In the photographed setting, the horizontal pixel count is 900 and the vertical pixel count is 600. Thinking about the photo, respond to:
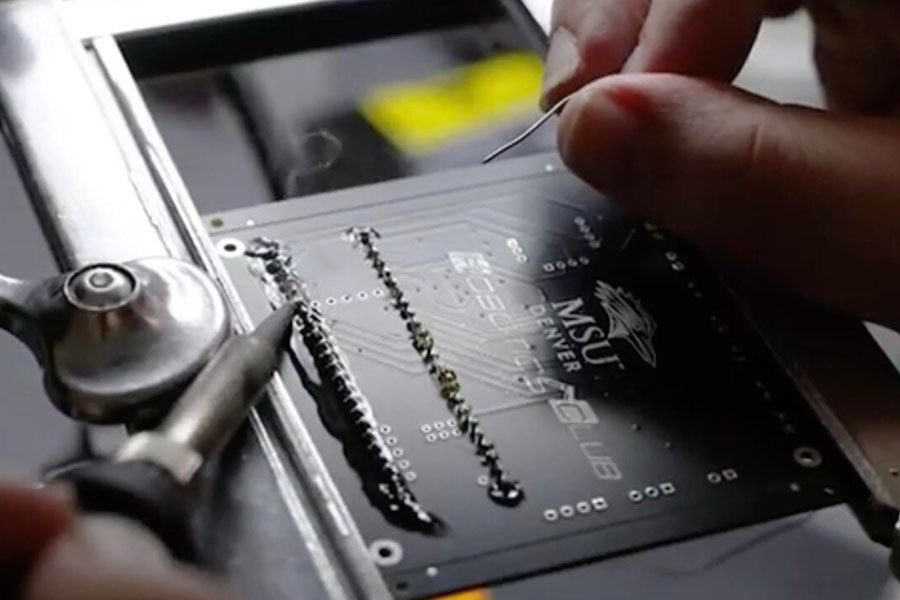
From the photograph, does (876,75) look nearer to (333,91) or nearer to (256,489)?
(333,91)

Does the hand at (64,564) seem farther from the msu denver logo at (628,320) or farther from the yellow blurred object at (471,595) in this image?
the msu denver logo at (628,320)

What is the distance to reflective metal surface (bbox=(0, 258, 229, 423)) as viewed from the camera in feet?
2.14

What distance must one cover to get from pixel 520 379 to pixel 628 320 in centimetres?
7

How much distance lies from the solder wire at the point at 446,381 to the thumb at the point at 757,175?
0.37 feet

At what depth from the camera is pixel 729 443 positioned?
687 millimetres

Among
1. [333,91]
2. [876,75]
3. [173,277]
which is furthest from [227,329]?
[876,75]

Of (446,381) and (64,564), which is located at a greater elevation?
(64,564)

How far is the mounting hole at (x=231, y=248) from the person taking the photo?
0.76 metres

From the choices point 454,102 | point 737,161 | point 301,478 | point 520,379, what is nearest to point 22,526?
point 301,478

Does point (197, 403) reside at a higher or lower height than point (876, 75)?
higher

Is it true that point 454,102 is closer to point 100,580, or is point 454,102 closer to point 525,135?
point 525,135

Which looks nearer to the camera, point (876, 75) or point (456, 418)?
point (456, 418)

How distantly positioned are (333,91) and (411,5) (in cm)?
10

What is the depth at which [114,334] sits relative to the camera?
2.18 feet
